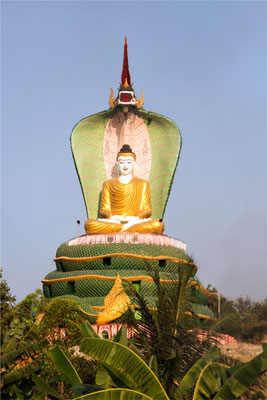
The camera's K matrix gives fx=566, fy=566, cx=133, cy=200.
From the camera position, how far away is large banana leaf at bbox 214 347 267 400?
6.48 m

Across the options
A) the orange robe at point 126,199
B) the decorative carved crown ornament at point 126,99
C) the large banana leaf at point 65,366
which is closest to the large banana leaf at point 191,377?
the large banana leaf at point 65,366

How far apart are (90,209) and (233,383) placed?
2084 cm

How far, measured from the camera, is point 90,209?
27.2 m

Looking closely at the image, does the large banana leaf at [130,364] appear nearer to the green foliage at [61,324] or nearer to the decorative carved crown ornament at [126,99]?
the green foliage at [61,324]

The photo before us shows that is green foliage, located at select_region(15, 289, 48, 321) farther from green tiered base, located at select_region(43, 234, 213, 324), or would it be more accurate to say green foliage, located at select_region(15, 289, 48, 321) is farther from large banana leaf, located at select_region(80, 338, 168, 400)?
large banana leaf, located at select_region(80, 338, 168, 400)

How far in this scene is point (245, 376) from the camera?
21.7 ft

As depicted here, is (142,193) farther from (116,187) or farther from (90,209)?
(90,209)

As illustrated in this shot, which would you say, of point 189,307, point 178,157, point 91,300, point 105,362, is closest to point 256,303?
point 178,157

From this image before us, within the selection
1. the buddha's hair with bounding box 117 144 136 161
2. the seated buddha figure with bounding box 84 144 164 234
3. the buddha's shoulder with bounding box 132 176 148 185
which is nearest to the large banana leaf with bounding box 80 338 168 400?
the seated buddha figure with bounding box 84 144 164 234

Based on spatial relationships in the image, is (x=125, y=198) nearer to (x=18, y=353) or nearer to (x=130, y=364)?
(x=18, y=353)

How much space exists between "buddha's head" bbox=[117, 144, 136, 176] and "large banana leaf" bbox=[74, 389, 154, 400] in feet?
64.8

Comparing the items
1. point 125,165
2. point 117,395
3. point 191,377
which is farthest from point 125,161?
point 117,395

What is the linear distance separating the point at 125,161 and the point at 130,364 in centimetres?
1943

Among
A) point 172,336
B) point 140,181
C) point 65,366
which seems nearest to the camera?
point 65,366
